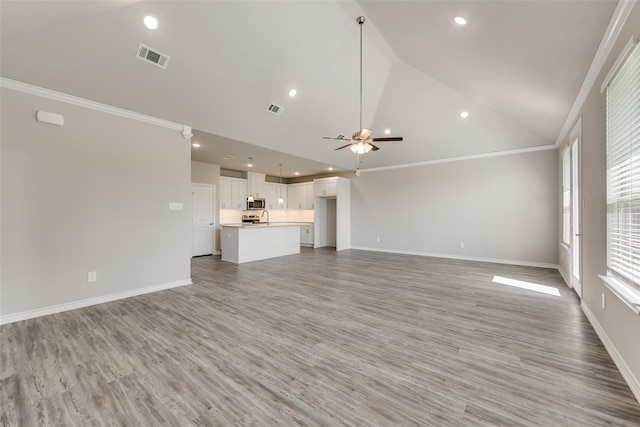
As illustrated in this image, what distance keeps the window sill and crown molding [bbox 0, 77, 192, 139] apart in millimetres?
5579

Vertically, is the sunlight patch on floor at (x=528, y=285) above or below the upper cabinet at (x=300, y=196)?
below

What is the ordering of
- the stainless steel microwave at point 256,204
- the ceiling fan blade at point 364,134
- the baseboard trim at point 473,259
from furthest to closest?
1. the stainless steel microwave at point 256,204
2. the baseboard trim at point 473,259
3. the ceiling fan blade at point 364,134

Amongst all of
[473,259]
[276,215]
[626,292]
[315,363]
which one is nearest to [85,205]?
[315,363]

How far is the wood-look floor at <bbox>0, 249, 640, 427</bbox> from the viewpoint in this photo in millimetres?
1647

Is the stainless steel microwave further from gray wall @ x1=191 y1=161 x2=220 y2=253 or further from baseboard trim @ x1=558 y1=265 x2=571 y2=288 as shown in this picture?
baseboard trim @ x1=558 y1=265 x2=571 y2=288

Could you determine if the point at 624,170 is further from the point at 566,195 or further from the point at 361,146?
the point at 566,195

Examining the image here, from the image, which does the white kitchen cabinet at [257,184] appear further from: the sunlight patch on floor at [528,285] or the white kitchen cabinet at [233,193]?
the sunlight patch on floor at [528,285]

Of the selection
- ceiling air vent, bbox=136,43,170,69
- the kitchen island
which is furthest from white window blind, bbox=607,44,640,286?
the kitchen island

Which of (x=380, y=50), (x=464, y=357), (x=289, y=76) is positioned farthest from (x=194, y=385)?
(x=380, y=50)

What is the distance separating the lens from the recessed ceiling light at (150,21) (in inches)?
114

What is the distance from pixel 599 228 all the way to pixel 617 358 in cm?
125

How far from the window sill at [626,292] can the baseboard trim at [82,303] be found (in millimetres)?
5329

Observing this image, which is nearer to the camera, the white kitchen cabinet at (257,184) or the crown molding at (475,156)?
the crown molding at (475,156)

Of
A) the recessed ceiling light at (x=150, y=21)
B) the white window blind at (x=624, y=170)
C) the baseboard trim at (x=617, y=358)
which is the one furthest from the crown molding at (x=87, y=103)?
the baseboard trim at (x=617, y=358)
